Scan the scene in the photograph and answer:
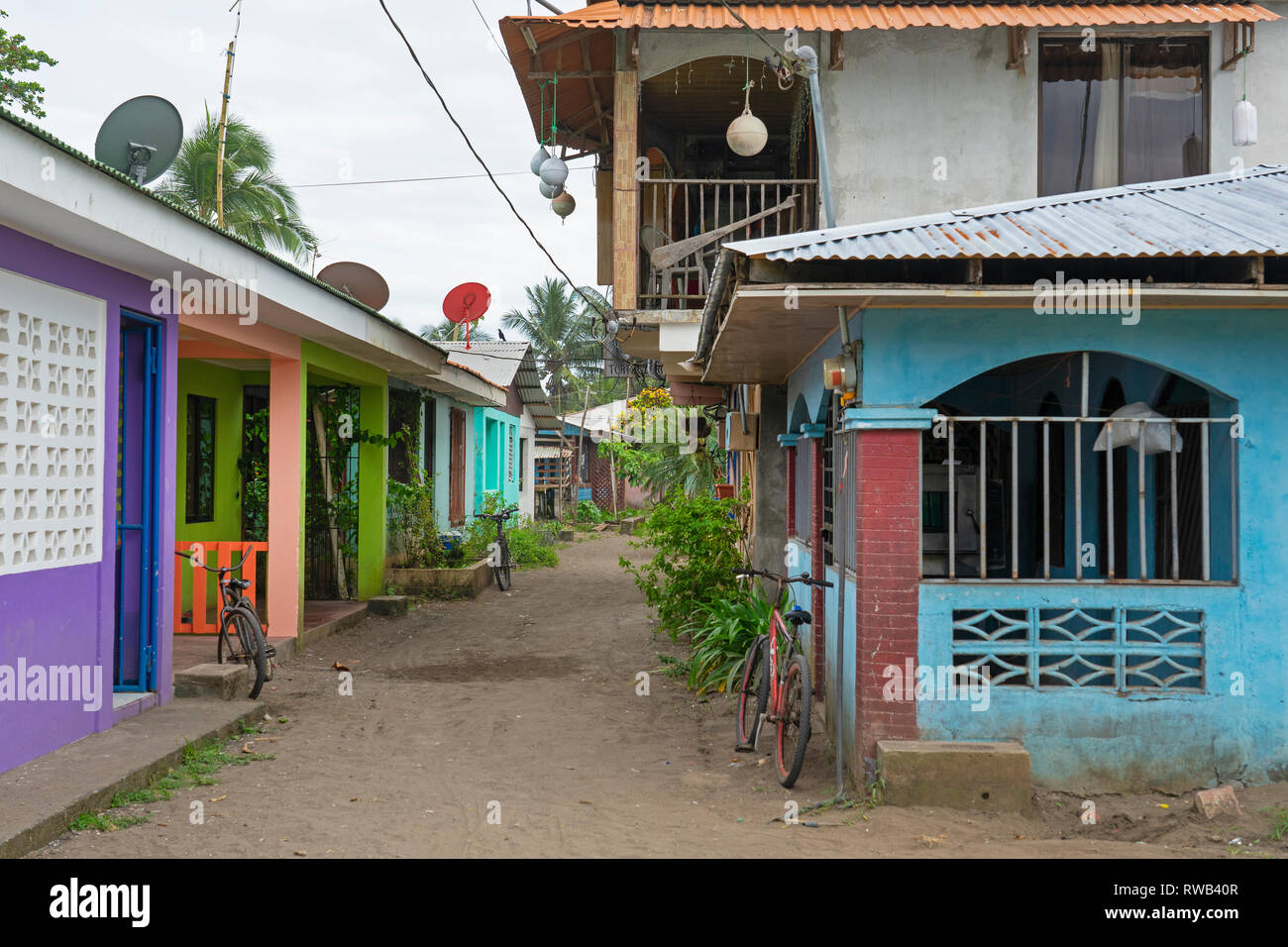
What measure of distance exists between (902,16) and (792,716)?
6305mm

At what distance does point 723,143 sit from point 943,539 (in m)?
5.24

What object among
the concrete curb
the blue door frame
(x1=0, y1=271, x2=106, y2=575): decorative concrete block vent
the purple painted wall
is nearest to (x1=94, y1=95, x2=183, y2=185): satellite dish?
the purple painted wall

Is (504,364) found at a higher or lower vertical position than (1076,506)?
higher

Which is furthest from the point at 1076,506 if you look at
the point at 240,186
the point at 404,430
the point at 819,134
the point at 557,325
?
the point at 557,325

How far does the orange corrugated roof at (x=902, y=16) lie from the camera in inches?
336

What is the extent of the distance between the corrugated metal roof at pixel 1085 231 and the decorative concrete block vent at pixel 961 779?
2.51 meters

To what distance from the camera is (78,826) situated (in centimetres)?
470

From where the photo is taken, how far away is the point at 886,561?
17.6ft

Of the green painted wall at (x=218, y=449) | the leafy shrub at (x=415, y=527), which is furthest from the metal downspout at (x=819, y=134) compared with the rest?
the leafy shrub at (x=415, y=527)

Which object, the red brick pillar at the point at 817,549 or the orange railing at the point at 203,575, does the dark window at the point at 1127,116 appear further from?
the orange railing at the point at 203,575

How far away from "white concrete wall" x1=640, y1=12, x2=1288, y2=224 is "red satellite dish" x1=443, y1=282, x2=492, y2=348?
878cm

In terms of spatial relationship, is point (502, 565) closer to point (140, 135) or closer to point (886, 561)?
point (140, 135)
